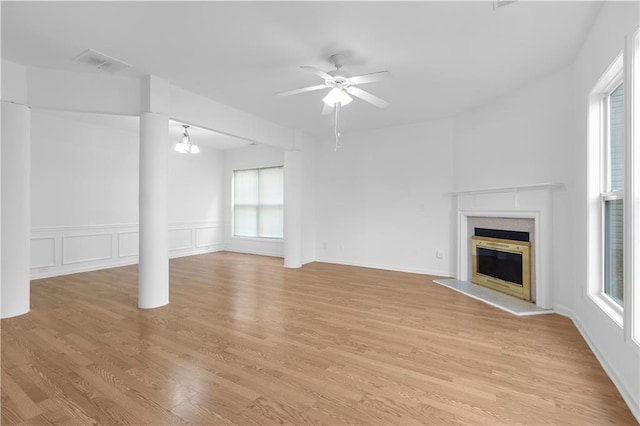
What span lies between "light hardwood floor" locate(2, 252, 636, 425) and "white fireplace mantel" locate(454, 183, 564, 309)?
48cm

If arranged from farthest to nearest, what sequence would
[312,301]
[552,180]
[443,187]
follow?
[443,187] < [312,301] < [552,180]

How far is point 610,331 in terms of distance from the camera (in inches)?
86.9

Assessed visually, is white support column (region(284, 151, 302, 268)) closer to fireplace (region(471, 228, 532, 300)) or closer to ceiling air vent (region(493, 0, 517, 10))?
fireplace (region(471, 228, 532, 300))

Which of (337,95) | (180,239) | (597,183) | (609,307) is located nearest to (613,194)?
(597,183)

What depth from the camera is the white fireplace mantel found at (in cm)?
362

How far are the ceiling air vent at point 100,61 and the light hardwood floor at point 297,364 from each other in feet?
9.30

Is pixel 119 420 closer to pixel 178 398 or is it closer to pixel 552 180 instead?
pixel 178 398

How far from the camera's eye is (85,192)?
5.76 m

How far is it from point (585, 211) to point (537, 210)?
Result: 3.12 feet

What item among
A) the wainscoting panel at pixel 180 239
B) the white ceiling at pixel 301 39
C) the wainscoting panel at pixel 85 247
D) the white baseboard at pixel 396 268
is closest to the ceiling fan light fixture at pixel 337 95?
the white ceiling at pixel 301 39

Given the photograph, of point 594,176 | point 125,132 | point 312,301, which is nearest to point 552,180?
point 594,176

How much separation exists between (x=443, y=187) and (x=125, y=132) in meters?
6.62

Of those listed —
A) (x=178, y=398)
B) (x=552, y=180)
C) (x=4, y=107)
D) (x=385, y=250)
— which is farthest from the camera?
(x=385, y=250)

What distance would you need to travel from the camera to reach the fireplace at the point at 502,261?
3.94 m
